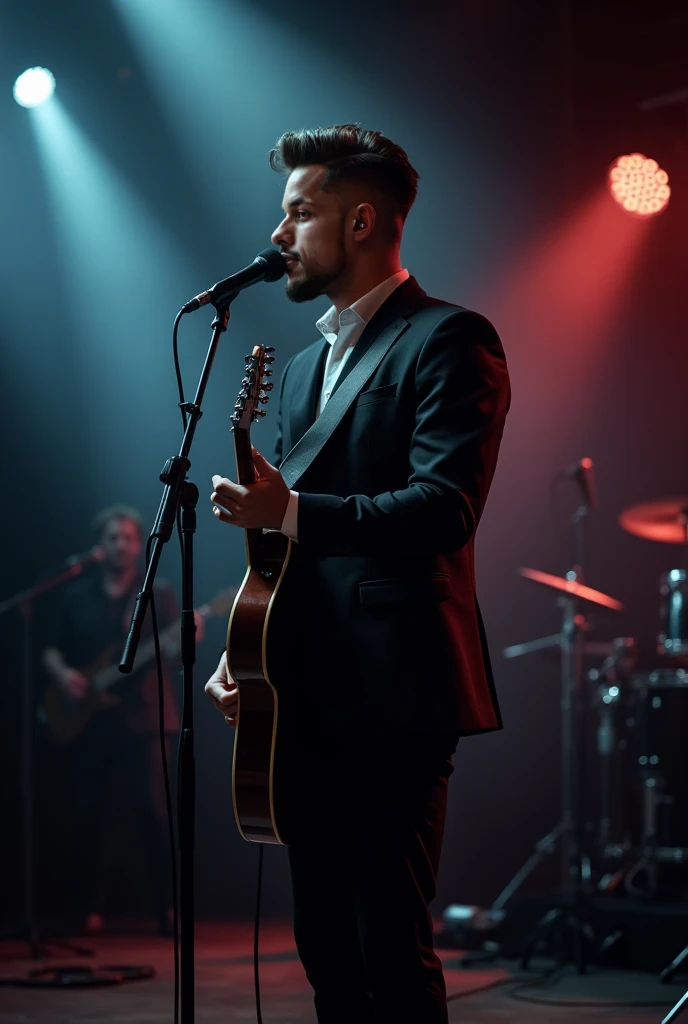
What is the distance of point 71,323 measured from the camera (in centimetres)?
598

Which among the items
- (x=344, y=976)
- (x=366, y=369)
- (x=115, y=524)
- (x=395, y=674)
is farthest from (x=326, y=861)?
(x=115, y=524)

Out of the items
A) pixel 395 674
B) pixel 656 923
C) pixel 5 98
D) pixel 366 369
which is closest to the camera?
pixel 395 674

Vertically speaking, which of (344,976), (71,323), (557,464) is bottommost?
(344,976)

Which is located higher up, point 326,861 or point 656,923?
point 326,861

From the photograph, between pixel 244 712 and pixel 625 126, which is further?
pixel 625 126

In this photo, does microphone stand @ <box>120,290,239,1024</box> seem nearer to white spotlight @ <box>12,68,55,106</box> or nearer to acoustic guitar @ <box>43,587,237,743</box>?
acoustic guitar @ <box>43,587,237,743</box>

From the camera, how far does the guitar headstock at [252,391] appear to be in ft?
6.64

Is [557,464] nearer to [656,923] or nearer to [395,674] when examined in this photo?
[656,923]

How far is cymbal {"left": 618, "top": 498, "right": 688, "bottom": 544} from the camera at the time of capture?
482cm

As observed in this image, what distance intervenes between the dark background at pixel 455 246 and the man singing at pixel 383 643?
3.61 metres

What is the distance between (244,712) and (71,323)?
14.2 feet

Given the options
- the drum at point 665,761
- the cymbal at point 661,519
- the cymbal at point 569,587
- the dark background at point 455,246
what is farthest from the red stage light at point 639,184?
the drum at point 665,761

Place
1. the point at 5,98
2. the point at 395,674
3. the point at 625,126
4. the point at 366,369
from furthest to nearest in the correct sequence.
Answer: the point at 625,126 → the point at 5,98 → the point at 366,369 → the point at 395,674

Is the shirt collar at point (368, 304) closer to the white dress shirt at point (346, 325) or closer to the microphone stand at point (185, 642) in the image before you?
the white dress shirt at point (346, 325)
